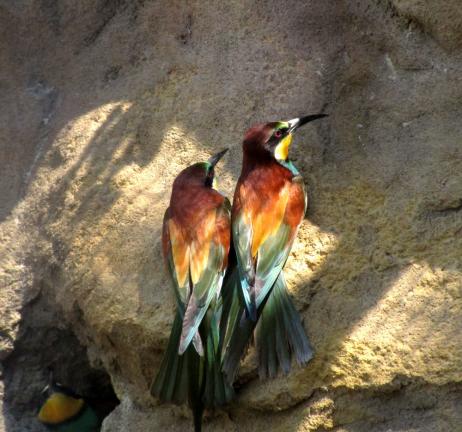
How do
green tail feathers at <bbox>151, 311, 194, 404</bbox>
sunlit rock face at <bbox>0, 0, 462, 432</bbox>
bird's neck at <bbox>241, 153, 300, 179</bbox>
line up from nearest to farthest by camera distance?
1. sunlit rock face at <bbox>0, 0, 462, 432</bbox>
2. green tail feathers at <bbox>151, 311, 194, 404</bbox>
3. bird's neck at <bbox>241, 153, 300, 179</bbox>

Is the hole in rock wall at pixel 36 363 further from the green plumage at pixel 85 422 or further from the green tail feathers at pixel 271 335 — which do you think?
the green tail feathers at pixel 271 335

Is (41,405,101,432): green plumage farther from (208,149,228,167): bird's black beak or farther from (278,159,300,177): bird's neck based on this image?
(278,159,300,177): bird's neck

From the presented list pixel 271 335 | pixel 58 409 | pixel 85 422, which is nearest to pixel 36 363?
pixel 58 409

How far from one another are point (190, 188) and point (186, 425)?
0.84 metres

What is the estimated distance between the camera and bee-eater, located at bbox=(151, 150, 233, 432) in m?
3.23

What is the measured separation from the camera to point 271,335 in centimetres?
324

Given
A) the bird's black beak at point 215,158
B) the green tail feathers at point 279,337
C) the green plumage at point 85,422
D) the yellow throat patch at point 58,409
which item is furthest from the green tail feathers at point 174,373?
the green plumage at point 85,422

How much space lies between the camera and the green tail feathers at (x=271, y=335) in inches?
126

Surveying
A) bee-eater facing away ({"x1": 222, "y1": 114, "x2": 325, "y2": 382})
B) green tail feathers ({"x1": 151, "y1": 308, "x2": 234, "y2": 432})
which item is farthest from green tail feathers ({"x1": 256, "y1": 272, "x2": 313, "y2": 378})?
green tail feathers ({"x1": 151, "y1": 308, "x2": 234, "y2": 432})

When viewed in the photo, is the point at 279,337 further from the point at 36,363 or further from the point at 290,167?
the point at 36,363

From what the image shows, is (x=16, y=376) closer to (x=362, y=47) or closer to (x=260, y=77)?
(x=260, y=77)

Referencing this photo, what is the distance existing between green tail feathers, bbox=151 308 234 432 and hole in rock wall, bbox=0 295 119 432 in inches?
31.8

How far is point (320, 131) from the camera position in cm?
368

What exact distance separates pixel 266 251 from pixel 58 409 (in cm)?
141
